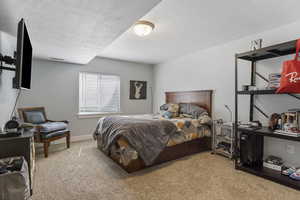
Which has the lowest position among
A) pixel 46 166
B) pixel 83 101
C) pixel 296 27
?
pixel 46 166

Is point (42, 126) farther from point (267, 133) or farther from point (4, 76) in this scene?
point (267, 133)

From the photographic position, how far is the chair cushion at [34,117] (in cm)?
310

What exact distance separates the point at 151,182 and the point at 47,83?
3401 millimetres

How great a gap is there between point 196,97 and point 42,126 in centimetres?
338

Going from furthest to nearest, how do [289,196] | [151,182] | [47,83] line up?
[47,83]
[151,182]
[289,196]

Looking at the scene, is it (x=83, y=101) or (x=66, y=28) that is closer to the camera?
(x=66, y=28)

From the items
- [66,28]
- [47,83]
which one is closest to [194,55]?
[66,28]

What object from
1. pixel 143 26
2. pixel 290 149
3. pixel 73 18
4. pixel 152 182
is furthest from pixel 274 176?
pixel 73 18

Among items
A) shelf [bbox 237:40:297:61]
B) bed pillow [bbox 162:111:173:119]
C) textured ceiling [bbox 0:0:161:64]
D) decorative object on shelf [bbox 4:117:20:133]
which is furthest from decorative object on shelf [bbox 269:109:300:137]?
decorative object on shelf [bbox 4:117:20:133]

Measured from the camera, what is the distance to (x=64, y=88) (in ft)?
12.7

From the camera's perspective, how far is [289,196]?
1.73 m

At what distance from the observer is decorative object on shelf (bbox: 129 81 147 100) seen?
4.86 m

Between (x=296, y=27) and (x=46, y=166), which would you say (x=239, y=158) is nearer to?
(x=296, y=27)

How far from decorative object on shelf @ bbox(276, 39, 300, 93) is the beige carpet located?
126 cm
